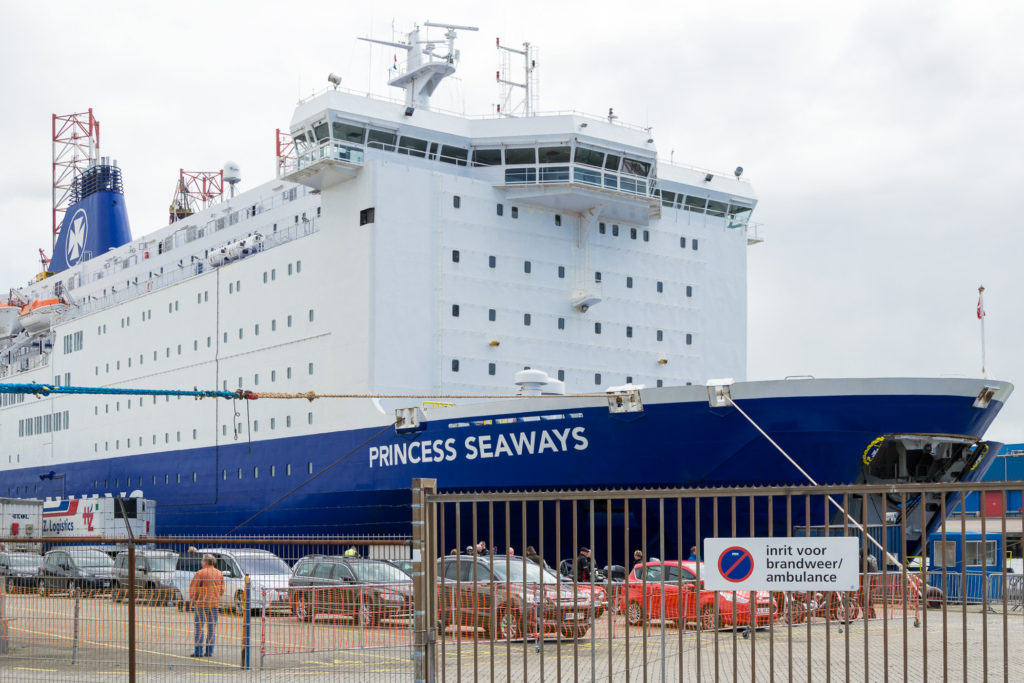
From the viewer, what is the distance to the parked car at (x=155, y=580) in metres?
10.7

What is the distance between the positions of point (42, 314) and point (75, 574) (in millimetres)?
32299

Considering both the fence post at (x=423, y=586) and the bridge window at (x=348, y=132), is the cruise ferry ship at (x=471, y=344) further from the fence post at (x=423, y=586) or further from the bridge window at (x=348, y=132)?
the fence post at (x=423, y=586)

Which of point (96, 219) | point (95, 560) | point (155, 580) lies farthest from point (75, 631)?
point (96, 219)

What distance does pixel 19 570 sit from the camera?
12.4 m

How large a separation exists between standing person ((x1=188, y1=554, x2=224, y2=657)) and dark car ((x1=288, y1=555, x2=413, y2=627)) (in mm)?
706

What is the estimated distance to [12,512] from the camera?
34.5 metres

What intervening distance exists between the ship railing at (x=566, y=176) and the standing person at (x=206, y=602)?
17.0 m

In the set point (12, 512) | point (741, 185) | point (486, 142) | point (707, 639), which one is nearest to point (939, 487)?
point (707, 639)

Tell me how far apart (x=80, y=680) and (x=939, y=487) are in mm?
7680

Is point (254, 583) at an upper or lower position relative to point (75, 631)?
upper

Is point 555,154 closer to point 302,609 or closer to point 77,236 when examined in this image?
point 302,609

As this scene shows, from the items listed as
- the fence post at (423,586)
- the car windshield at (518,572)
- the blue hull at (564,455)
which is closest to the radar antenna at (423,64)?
the blue hull at (564,455)

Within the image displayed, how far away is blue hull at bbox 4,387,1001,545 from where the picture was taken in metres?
20.1

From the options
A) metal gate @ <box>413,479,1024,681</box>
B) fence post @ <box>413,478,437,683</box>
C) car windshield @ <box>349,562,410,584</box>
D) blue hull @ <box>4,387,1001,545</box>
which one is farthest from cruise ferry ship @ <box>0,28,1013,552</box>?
fence post @ <box>413,478,437,683</box>
